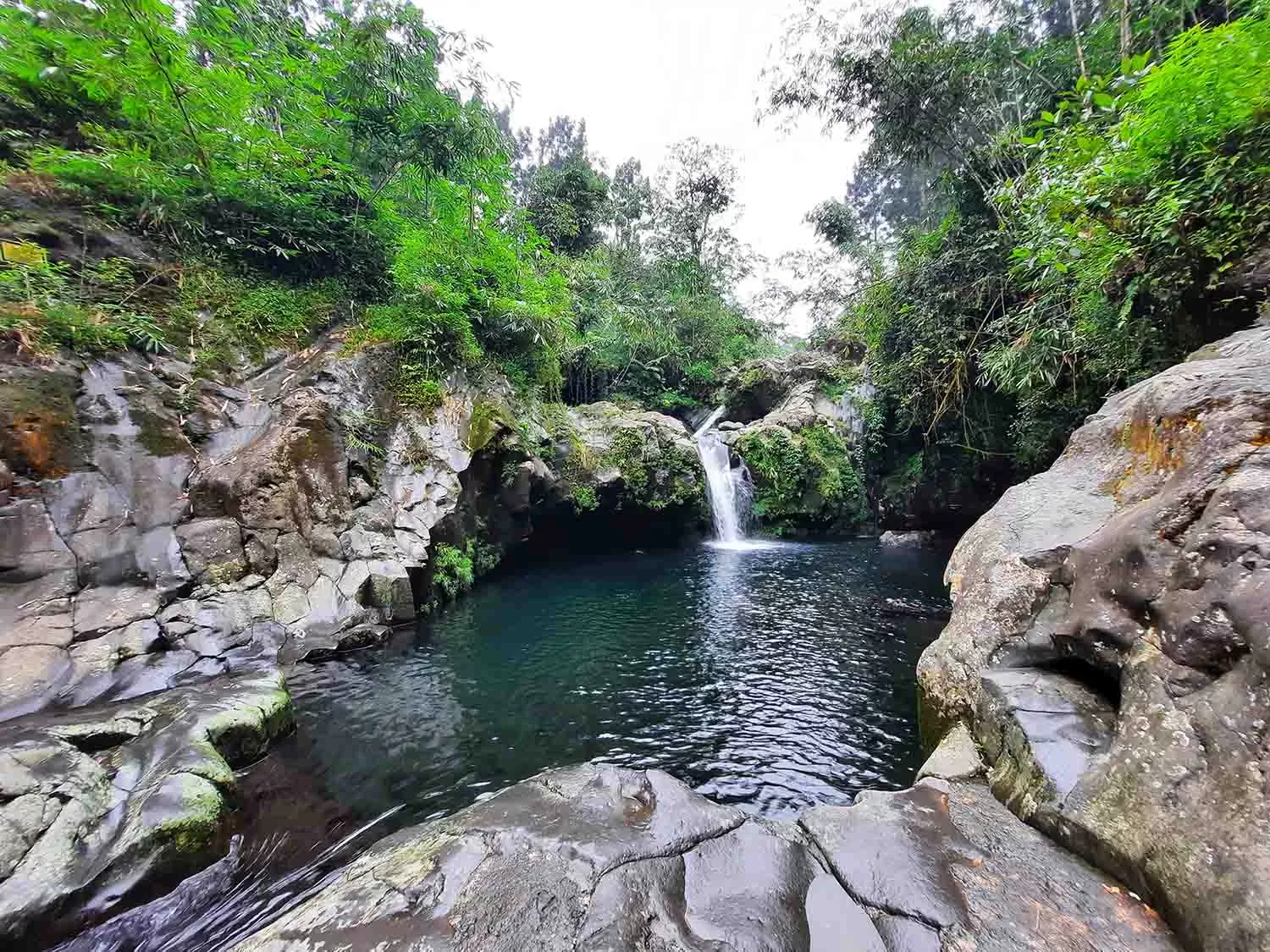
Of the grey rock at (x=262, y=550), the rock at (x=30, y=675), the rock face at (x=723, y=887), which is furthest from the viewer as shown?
the grey rock at (x=262, y=550)

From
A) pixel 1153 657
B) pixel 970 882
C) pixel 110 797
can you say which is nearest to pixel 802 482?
pixel 1153 657

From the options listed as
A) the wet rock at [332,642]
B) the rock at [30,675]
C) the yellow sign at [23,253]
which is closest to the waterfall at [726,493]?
the wet rock at [332,642]

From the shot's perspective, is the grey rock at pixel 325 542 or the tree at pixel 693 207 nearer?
the grey rock at pixel 325 542

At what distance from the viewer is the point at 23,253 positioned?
6.61m

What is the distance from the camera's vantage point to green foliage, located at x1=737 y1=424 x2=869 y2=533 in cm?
1673

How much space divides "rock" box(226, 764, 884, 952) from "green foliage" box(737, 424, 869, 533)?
14664 millimetres

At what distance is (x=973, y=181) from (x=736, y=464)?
9.80m

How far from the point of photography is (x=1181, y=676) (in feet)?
7.43

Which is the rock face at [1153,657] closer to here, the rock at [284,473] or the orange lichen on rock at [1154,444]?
the orange lichen on rock at [1154,444]

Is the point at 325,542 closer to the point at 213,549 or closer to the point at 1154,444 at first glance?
the point at 213,549

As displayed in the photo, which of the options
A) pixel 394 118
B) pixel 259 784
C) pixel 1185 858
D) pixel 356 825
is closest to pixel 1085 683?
pixel 1185 858

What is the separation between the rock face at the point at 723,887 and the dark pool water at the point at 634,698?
1.56 m

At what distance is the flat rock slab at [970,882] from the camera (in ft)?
6.23

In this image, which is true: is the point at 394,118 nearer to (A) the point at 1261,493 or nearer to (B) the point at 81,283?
(B) the point at 81,283
